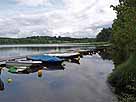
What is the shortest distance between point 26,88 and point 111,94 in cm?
1269

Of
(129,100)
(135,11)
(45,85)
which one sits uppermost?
(135,11)

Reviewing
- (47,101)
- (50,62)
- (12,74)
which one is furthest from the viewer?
(50,62)

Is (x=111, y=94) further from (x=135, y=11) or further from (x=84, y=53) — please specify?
(x=84, y=53)

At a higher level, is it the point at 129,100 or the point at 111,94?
the point at 129,100

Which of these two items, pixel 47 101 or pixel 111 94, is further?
pixel 111 94

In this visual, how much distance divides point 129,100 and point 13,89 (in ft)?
88.9

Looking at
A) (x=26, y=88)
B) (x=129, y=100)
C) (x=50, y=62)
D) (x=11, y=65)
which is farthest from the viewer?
(x=50, y=62)

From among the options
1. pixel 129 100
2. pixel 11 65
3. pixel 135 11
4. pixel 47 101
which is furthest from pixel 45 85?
pixel 129 100

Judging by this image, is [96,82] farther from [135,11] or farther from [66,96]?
[135,11]

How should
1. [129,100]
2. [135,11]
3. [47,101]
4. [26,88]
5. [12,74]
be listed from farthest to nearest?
[12,74], [26,88], [47,101], [135,11], [129,100]

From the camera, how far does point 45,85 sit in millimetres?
44625

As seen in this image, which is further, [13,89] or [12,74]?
[12,74]

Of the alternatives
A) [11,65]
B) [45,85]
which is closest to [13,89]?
[45,85]

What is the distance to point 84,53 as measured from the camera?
11394cm
